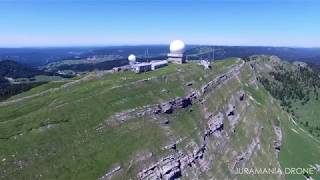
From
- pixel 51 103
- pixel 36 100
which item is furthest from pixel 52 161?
pixel 36 100

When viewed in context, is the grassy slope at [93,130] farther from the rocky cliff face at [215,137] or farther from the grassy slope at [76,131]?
the rocky cliff face at [215,137]

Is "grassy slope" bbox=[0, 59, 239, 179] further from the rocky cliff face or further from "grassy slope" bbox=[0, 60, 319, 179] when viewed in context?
the rocky cliff face

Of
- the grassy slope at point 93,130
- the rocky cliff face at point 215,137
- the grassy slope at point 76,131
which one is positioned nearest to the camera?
the grassy slope at point 76,131

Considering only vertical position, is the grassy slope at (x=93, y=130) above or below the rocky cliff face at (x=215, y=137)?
above

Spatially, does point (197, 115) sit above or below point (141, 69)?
below

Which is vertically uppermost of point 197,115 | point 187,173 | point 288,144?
point 197,115

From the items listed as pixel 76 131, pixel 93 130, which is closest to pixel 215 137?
pixel 93 130

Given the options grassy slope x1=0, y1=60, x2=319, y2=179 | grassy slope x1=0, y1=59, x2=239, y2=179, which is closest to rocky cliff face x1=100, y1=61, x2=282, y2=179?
grassy slope x1=0, y1=60, x2=319, y2=179

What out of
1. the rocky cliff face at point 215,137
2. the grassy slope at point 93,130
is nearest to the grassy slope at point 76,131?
the grassy slope at point 93,130

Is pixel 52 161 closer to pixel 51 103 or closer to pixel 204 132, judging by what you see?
pixel 51 103

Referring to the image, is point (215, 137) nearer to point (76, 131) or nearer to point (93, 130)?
point (93, 130)

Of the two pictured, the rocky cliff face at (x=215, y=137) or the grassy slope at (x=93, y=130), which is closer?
the grassy slope at (x=93, y=130)
